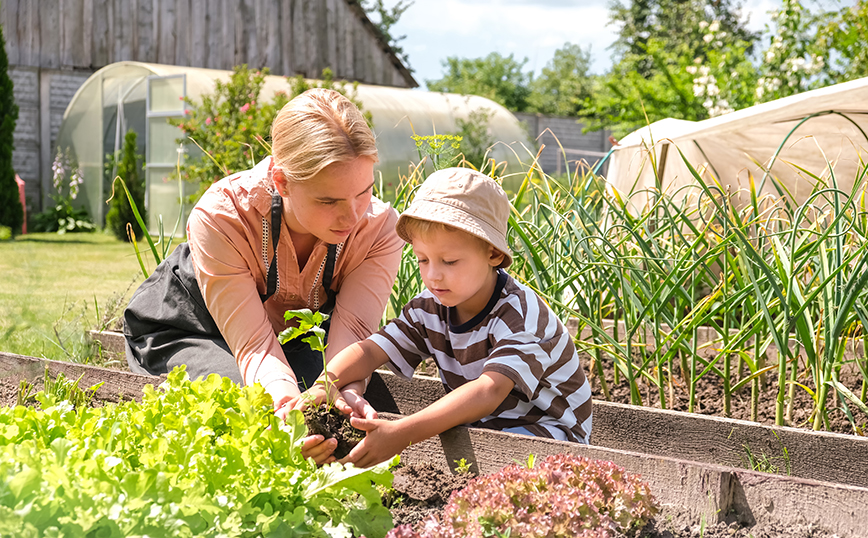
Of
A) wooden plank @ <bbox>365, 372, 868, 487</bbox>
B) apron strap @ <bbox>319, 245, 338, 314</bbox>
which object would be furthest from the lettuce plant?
wooden plank @ <bbox>365, 372, 868, 487</bbox>

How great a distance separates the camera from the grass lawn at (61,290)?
99.2 inches

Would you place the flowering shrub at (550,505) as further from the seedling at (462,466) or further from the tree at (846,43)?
the tree at (846,43)

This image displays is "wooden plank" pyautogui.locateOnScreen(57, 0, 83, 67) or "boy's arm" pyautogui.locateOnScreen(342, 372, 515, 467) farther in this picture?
"wooden plank" pyautogui.locateOnScreen(57, 0, 83, 67)

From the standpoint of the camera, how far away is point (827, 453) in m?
1.64

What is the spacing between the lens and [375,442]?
1.41 metres

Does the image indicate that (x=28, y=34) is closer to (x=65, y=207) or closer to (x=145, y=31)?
(x=145, y=31)

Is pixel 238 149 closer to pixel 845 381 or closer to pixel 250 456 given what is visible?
pixel 845 381

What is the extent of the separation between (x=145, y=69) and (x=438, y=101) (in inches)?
177

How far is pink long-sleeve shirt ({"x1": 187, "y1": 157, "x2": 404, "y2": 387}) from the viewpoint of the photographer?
189 cm

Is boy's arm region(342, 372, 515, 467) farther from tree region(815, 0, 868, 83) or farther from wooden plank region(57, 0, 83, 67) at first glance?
wooden plank region(57, 0, 83, 67)

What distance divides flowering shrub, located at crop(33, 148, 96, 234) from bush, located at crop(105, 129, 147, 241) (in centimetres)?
72

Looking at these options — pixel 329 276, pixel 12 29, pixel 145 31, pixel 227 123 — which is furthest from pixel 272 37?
pixel 329 276

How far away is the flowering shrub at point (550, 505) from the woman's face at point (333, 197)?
33.0 inches

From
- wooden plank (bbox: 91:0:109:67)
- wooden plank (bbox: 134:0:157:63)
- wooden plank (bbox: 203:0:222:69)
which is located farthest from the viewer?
wooden plank (bbox: 203:0:222:69)
